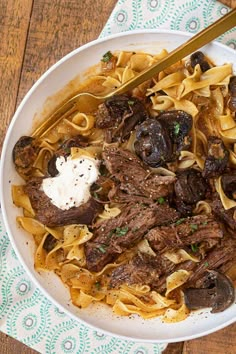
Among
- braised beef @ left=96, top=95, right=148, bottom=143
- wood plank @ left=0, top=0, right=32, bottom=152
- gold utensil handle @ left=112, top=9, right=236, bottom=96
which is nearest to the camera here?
gold utensil handle @ left=112, top=9, right=236, bottom=96

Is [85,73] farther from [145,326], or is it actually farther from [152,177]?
[145,326]

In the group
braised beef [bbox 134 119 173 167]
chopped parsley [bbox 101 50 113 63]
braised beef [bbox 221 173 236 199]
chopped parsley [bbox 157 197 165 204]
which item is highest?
chopped parsley [bbox 101 50 113 63]

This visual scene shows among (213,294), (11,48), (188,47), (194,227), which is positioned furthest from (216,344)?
(11,48)

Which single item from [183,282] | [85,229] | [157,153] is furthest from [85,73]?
[183,282]

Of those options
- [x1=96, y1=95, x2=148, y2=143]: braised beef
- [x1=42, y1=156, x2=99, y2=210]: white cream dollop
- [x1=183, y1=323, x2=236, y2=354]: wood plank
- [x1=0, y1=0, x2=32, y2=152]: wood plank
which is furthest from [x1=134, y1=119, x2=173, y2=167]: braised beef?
[x1=183, y1=323, x2=236, y2=354]: wood plank

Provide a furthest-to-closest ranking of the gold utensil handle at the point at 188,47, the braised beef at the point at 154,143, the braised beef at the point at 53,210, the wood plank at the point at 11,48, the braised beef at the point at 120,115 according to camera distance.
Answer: the wood plank at the point at 11,48, the braised beef at the point at 53,210, the braised beef at the point at 120,115, the braised beef at the point at 154,143, the gold utensil handle at the point at 188,47

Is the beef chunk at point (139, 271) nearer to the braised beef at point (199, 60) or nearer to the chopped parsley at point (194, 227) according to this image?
the chopped parsley at point (194, 227)

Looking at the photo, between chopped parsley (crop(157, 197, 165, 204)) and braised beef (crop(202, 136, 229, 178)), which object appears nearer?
braised beef (crop(202, 136, 229, 178))

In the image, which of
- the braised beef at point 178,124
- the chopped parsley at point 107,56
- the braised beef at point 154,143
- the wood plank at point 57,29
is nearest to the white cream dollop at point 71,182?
the braised beef at point 154,143

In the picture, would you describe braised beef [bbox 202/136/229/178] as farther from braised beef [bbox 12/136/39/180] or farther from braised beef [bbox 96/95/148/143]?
braised beef [bbox 12/136/39/180]

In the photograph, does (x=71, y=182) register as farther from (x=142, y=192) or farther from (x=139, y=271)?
(x=139, y=271)
